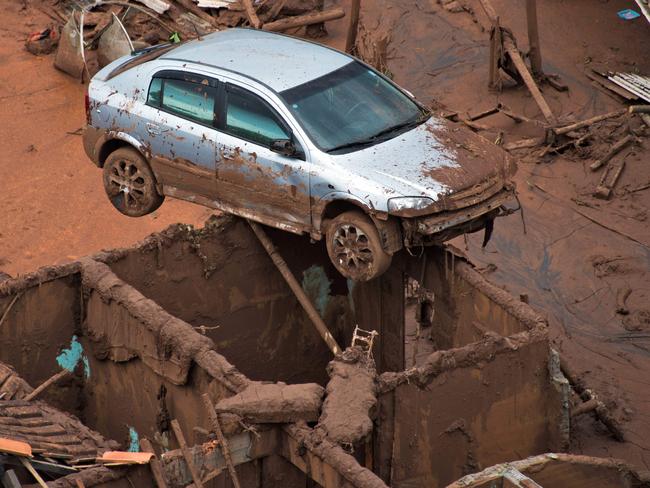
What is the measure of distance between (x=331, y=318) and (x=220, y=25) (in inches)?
355

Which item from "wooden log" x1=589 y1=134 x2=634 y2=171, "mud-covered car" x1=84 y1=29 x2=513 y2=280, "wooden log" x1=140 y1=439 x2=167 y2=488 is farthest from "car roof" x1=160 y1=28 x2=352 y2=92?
"wooden log" x1=589 y1=134 x2=634 y2=171

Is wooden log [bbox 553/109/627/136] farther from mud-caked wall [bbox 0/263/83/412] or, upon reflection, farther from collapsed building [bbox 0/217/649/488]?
mud-caked wall [bbox 0/263/83/412]

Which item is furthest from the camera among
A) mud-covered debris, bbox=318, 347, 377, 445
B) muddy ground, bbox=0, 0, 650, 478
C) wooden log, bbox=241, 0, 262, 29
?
wooden log, bbox=241, 0, 262, 29

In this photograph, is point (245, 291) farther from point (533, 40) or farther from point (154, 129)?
point (533, 40)

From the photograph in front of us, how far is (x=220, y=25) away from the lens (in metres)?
26.2

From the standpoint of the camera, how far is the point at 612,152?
72.9 feet

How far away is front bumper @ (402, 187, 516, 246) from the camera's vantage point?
15.7 metres

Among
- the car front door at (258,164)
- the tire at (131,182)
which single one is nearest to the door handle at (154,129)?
the tire at (131,182)

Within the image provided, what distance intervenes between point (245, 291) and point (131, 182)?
1.73 m

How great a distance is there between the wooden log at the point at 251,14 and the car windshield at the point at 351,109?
324 inches

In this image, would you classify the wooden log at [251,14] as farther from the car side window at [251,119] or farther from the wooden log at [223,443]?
the wooden log at [223,443]

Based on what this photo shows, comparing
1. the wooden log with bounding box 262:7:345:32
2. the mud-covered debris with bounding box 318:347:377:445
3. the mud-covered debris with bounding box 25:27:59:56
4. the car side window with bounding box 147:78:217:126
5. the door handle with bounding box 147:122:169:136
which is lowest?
the mud-covered debris with bounding box 25:27:59:56

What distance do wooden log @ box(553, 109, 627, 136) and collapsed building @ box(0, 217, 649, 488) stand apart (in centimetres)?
509

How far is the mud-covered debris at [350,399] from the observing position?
1348cm
